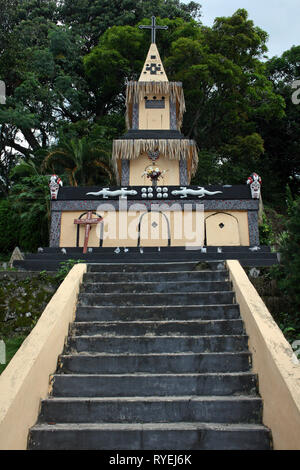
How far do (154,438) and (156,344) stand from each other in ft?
3.99

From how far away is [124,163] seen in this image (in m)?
12.6

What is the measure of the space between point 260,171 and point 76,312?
21366 mm

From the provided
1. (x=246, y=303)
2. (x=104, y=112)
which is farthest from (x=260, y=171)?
(x=246, y=303)

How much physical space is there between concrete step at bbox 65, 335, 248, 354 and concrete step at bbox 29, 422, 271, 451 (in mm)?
1057

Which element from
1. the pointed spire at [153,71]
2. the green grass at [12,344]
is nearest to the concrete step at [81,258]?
the green grass at [12,344]

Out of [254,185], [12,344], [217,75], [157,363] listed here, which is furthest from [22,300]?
[217,75]

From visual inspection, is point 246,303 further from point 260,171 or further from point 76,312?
point 260,171

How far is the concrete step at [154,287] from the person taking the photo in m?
5.48

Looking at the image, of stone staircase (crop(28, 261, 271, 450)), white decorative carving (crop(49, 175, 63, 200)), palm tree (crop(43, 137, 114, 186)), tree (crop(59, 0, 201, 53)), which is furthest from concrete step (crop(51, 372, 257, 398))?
tree (crop(59, 0, 201, 53))

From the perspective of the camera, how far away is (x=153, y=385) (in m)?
3.94

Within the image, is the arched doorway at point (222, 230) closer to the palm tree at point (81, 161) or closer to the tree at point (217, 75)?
the palm tree at point (81, 161)

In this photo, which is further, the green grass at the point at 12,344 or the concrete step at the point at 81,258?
the concrete step at the point at 81,258

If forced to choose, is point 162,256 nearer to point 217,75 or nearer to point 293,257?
point 293,257

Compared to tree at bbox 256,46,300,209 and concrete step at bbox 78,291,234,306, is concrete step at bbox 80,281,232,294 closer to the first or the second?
concrete step at bbox 78,291,234,306
